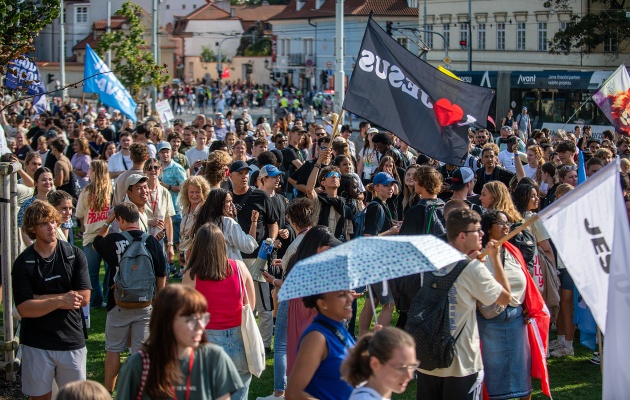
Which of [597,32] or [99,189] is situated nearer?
[99,189]

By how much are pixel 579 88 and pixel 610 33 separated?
1236 cm

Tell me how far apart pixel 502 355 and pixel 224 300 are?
2.03 meters

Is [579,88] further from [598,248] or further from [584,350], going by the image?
[598,248]

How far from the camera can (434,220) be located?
7773 mm

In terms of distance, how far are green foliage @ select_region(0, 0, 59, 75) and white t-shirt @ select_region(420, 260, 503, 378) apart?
14.4 ft

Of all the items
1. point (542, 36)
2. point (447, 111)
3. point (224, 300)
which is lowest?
point (224, 300)

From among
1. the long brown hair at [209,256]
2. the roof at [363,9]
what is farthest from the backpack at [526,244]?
the roof at [363,9]

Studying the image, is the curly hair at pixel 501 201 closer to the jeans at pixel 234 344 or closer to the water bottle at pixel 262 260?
the water bottle at pixel 262 260

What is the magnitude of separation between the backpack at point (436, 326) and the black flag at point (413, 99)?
11.2ft

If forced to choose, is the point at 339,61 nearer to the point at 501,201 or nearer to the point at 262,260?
the point at 262,260

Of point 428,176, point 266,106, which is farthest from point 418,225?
point 266,106

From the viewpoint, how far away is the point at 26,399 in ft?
24.7

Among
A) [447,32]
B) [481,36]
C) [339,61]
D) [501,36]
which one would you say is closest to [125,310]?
[339,61]

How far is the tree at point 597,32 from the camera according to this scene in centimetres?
4825
